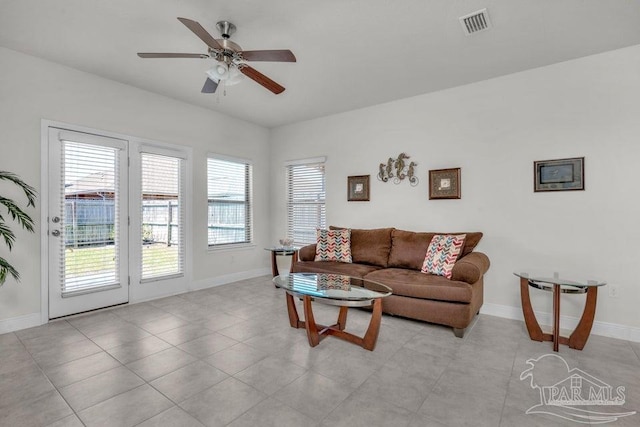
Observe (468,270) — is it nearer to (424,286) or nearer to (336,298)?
(424,286)

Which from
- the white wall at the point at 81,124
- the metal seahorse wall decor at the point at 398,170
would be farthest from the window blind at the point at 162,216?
the metal seahorse wall decor at the point at 398,170

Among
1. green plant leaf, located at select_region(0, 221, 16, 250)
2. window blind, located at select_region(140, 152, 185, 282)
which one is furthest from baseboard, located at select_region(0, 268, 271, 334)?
green plant leaf, located at select_region(0, 221, 16, 250)

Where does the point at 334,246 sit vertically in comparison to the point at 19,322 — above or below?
→ above

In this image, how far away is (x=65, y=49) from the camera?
291 centimetres

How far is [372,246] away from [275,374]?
2.23 meters

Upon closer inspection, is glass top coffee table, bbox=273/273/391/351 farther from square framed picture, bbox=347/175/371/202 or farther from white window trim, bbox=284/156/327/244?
white window trim, bbox=284/156/327/244

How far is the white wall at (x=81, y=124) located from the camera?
2947 millimetres

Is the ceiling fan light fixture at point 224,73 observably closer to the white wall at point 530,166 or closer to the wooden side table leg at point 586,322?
the white wall at point 530,166

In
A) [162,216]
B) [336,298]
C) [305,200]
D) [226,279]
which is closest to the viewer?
[336,298]

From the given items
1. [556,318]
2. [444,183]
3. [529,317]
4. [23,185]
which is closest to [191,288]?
[23,185]

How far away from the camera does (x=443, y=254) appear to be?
10.7 ft

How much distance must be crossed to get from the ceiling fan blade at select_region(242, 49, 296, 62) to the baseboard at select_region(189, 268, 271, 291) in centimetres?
335

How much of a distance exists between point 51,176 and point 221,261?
7.88ft

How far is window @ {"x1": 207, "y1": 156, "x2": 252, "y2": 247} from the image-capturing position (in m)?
4.80
